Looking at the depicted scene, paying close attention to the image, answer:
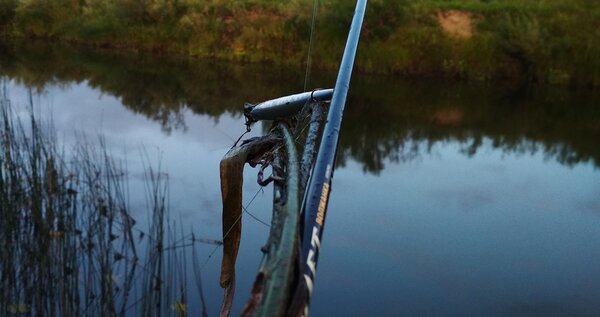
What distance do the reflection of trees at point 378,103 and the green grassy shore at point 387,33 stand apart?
0.62 m

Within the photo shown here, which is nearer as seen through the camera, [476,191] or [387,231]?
[387,231]

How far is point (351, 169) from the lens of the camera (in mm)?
6688

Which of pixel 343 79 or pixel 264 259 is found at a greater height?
pixel 343 79

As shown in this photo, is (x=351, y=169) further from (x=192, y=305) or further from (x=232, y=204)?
(x=232, y=204)

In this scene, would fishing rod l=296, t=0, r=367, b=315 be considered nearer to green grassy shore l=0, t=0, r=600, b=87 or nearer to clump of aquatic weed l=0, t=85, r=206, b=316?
clump of aquatic weed l=0, t=85, r=206, b=316

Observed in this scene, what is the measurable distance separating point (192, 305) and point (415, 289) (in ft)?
4.92

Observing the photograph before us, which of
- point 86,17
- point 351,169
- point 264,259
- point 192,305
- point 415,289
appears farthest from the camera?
point 86,17

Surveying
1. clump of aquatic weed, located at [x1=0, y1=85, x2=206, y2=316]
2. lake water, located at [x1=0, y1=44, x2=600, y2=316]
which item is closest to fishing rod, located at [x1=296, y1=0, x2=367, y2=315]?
clump of aquatic weed, located at [x1=0, y1=85, x2=206, y2=316]

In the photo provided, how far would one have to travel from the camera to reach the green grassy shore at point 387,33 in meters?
11.9

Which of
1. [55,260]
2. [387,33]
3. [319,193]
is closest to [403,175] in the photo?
[55,260]

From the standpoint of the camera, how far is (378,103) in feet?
32.1

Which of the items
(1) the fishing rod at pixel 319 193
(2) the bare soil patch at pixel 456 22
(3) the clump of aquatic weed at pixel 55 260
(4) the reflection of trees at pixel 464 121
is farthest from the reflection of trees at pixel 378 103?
(1) the fishing rod at pixel 319 193

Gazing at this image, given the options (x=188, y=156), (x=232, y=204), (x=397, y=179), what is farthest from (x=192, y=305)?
(x=397, y=179)

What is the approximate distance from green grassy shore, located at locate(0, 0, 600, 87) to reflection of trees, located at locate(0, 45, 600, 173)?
0.62m
